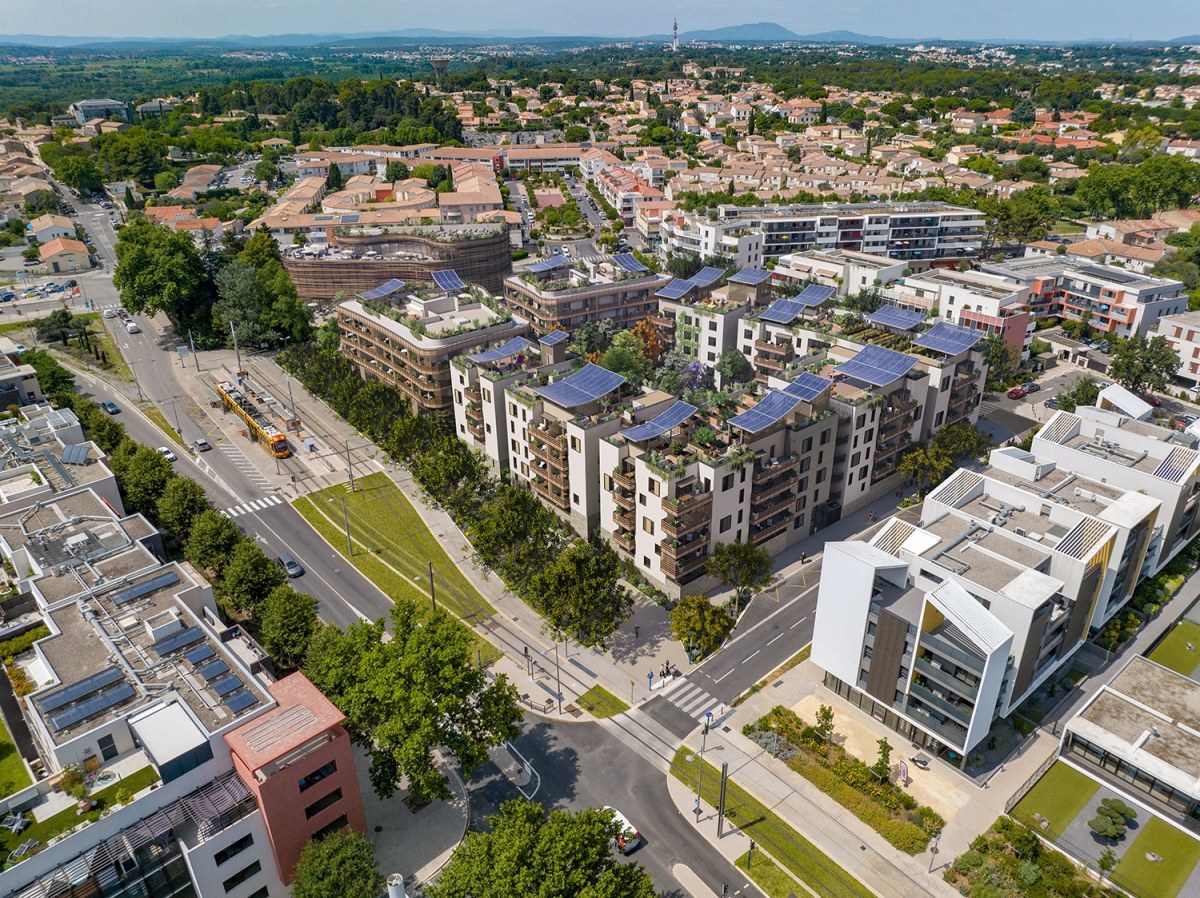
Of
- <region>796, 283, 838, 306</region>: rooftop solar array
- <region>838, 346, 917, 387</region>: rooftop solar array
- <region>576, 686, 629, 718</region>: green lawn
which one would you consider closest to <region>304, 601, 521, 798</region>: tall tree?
<region>576, 686, 629, 718</region>: green lawn

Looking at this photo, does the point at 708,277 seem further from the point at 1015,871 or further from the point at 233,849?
the point at 233,849

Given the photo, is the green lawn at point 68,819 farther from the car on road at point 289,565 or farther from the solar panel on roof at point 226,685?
the car on road at point 289,565

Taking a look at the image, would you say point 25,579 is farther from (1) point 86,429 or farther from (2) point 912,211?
(2) point 912,211

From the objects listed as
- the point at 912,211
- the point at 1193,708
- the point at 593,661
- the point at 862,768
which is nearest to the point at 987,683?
the point at 862,768

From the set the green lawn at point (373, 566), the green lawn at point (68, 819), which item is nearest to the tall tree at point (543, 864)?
the green lawn at point (68, 819)

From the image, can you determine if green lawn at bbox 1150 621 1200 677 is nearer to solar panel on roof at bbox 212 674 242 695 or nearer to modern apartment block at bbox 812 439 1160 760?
modern apartment block at bbox 812 439 1160 760

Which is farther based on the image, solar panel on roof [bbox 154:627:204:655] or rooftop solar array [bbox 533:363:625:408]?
rooftop solar array [bbox 533:363:625:408]

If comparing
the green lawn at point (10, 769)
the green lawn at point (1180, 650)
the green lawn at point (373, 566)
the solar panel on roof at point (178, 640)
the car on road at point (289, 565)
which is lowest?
the green lawn at point (1180, 650)
